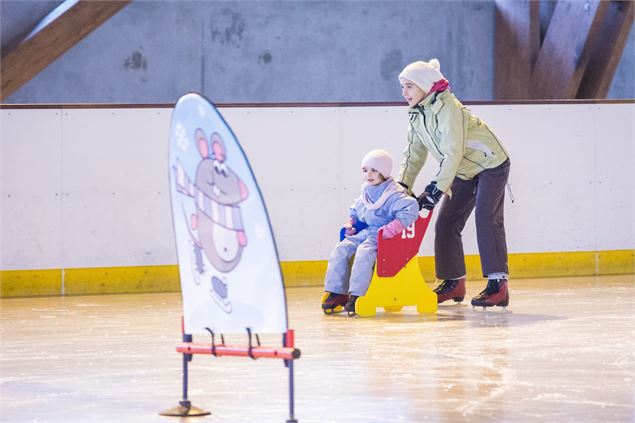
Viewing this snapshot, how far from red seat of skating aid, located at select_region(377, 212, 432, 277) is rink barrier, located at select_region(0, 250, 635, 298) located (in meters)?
1.93

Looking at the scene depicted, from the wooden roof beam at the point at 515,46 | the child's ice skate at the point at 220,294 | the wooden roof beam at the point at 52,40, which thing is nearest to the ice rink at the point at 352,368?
the child's ice skate at the point at 220,294

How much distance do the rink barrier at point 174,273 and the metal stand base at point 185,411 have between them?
457cm

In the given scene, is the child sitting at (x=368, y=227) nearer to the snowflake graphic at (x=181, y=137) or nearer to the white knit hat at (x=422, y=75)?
the white knit hat at (x=422, y=75)

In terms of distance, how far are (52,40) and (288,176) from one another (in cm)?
321

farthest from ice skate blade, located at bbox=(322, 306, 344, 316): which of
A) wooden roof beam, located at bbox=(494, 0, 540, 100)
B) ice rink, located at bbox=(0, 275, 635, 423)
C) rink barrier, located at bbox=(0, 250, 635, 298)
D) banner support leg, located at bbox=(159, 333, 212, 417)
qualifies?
wooden roof beam, located at bbox=(494, 0, 540, 100)

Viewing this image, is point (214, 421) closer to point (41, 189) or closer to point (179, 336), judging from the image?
point (179, 336)

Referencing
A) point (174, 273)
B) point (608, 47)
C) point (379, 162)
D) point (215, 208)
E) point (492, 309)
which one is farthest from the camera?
point (608, 47)

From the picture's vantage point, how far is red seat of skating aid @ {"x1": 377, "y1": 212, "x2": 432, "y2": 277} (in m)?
6.88

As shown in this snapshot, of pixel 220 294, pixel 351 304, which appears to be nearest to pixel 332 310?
pixel 351 304

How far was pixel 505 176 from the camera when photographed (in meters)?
7.21

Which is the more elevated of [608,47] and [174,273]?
[608,47]

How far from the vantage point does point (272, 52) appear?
1270 cm

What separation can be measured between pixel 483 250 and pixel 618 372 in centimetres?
232

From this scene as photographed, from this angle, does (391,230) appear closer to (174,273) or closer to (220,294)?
(174,273)
